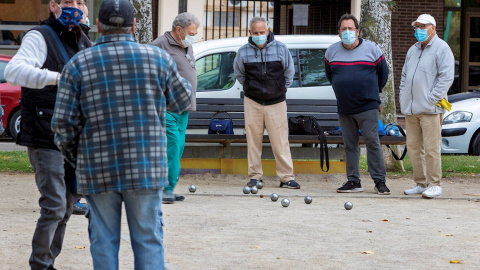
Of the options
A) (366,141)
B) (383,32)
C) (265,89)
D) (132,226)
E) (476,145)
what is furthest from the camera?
(476,145)

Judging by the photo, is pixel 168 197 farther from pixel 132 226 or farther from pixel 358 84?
pixel 132 226

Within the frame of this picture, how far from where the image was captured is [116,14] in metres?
4.30

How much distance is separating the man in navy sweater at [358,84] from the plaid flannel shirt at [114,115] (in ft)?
20.0

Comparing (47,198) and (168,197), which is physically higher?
(47,198)

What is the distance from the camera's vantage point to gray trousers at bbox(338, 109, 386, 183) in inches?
402

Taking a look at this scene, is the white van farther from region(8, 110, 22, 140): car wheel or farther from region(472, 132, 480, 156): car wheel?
region(8, 110, 22, 140): car wheel

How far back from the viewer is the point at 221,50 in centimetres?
1259

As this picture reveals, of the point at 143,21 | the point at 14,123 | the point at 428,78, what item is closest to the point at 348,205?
the point at 428,78

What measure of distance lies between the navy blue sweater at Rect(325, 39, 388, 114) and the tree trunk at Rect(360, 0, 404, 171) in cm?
269

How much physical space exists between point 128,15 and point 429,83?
6.12 metres

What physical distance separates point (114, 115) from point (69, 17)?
129 centimetres

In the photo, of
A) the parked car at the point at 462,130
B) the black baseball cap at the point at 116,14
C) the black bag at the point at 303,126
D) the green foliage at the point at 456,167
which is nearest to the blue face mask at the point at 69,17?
the black baseball cap at the point at 116,14

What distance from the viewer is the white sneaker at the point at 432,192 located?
9.98 m

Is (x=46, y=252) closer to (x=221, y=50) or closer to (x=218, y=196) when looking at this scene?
(x=218, y=196)
